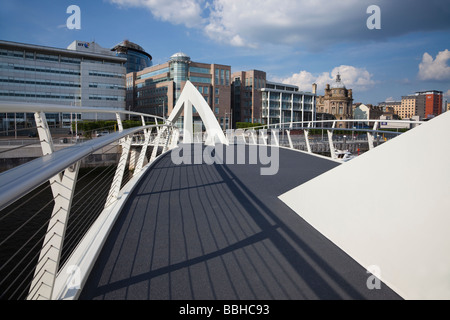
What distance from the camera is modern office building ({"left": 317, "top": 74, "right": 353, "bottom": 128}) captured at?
105m

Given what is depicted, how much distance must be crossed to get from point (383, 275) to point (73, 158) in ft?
6.89

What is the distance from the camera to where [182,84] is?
55.3 m

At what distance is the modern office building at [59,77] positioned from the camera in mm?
46062

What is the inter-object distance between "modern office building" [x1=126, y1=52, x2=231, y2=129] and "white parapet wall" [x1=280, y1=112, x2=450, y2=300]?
53.8 meters

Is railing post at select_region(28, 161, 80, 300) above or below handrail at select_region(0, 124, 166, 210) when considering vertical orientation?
below

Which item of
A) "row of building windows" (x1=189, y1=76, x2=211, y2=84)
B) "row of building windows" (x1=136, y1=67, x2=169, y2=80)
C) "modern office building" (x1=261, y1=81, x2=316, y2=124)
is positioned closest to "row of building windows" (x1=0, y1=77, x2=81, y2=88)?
"row of building windows" (x1=136, y1=67, x2=169, y2=80)

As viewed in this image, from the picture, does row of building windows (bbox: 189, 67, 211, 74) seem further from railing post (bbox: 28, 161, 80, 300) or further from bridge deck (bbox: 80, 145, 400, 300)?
railing post (bbox: 28, 161, 80, 300)

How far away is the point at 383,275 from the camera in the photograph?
2.14 metres

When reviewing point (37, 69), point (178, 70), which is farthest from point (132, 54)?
point (37, 69)

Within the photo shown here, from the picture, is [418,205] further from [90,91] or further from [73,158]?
[90,91]
